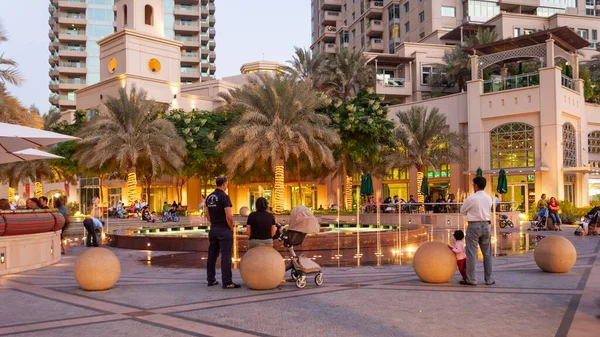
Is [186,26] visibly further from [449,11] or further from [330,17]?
[449,11]

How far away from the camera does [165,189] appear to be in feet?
194

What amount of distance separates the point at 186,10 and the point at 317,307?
9135 cm

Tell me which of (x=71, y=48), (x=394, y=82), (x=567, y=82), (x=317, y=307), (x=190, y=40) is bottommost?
(x=317, y=307)

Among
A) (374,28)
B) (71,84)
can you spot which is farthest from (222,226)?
(71,84)

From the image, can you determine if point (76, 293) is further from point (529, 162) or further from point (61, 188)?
point (61, 188)

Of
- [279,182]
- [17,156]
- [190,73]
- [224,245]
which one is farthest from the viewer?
[190,73]

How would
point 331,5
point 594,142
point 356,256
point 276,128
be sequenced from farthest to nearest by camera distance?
point 331,5, point 594,142, point 276,128, point 356,256

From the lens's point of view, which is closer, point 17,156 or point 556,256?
point 556,256

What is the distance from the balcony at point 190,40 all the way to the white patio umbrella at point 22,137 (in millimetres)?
81201

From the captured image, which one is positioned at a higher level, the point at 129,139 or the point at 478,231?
the point at 129,139

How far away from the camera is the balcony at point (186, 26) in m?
93.3

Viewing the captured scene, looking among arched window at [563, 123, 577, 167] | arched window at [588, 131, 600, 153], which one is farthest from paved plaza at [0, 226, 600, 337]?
arched window at [588, 131, 600, 153]

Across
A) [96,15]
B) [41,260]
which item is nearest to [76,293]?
[41,260]

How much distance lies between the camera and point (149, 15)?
5512 centimetres
